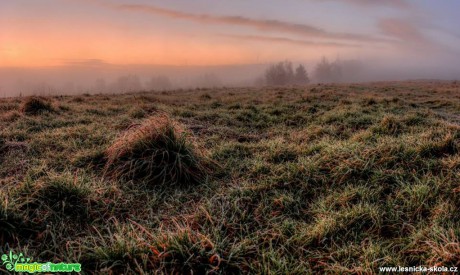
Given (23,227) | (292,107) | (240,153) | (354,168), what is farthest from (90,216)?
(292,107)

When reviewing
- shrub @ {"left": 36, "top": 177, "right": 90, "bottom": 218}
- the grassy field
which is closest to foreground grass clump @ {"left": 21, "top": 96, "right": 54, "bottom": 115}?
the grassy field

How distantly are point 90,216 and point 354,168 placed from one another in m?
3.73

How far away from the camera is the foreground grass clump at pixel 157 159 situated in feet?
15.0

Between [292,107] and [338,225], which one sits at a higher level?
[292,107]

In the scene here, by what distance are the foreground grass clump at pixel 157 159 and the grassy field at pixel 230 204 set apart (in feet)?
0.07

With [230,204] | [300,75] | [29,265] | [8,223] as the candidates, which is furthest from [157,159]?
[300,75]

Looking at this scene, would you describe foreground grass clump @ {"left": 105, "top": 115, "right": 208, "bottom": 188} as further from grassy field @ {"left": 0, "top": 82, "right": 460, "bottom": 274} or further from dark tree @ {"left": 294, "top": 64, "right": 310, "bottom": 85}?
dark tree @ {"left": 294, "top": 64, "right": 310, "bottom": 85}

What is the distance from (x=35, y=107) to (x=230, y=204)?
921cm

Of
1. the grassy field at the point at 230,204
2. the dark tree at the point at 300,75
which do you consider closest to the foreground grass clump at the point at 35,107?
the grassy field at the point at 230,204

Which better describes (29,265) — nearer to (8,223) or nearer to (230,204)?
(8,223)

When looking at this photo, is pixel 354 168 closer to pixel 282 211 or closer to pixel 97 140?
pixel 282 211

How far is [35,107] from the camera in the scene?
9.93 m

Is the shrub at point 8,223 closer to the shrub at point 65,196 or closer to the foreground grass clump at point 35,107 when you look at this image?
the shrub at point 65,196

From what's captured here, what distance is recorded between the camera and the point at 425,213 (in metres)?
3.35
